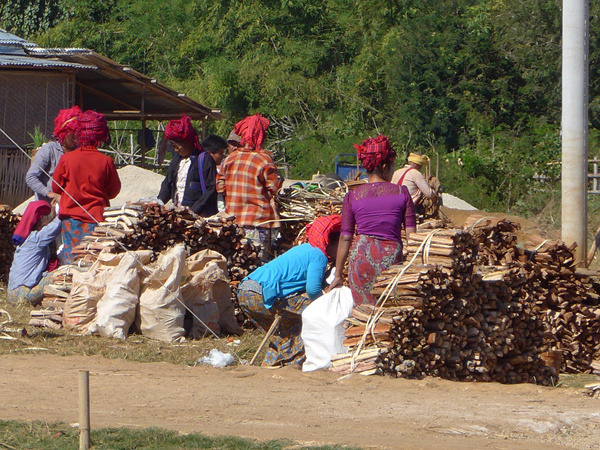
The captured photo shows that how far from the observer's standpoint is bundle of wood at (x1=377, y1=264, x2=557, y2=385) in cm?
656

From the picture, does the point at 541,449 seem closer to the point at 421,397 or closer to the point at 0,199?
the point at 421,397

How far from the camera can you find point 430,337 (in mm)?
6617

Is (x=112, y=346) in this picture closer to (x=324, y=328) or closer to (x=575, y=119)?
(x=324, y=328)

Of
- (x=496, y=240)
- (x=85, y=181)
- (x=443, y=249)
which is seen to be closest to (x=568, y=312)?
(x=496, y=240)

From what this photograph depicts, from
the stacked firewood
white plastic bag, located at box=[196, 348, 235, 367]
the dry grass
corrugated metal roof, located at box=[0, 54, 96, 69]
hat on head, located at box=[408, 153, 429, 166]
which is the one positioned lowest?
the dry grass

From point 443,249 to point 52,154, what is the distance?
4.55 metres

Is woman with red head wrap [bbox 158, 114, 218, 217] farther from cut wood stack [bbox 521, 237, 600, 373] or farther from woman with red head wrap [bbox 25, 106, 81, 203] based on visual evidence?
cut wood stack [bbox 521, 237, 600, 373]

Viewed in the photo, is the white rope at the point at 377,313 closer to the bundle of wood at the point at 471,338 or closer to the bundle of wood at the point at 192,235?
the bundle of wood at the point at 471,338

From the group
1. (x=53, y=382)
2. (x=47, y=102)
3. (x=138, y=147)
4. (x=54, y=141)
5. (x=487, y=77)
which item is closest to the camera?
(x=53, y=382)

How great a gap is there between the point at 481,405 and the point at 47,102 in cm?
1258

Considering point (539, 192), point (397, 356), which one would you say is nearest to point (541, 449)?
point (397, 356)

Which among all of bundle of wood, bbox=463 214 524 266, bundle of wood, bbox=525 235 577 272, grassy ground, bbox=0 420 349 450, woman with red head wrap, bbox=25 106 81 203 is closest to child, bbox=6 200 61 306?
woman with red head wrap, bbox=25 106 81 203

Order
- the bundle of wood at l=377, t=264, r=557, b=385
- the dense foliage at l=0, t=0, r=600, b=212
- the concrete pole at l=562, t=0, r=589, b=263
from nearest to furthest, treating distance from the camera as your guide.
Answer: the bundle of wood at l=377, t=264, r=557, b=385 < the concrete pole at l=562, t=0, r=589, b=263 < the dense foliage at l=0, t=0, r=600, b=212

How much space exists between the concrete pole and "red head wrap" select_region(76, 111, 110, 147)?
469cm
